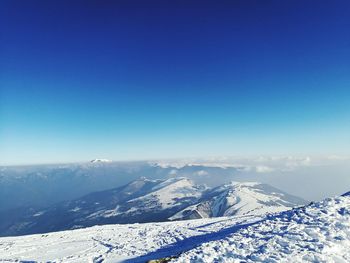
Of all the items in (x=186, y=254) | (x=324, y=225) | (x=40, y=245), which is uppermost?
(x=324, y=225)

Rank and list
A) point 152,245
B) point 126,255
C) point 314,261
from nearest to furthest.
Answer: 1. point 314,261
2. point 126,255
3. point 152,245

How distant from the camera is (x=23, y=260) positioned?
130 feet

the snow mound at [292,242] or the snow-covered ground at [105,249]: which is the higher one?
the snow mound at [292,242]

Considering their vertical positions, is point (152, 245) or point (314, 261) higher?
point (314, 261)

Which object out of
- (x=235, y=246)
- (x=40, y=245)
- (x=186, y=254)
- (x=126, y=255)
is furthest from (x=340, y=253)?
(x=40, y=245)

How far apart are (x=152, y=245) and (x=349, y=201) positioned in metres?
25.1

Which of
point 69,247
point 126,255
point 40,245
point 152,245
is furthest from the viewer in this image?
point 40,245

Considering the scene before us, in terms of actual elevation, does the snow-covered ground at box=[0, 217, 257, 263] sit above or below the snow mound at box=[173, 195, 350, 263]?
below

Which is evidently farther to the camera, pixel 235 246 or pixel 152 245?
pixel 152 245

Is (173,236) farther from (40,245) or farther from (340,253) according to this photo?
(340,253)

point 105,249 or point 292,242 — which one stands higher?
point 292,242

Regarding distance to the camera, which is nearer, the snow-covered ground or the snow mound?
the snow mound

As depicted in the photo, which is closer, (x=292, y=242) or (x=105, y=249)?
(x=292, y=242)

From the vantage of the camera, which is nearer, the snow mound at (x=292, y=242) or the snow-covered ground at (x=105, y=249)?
the snow mound at (x=292, y=242)
